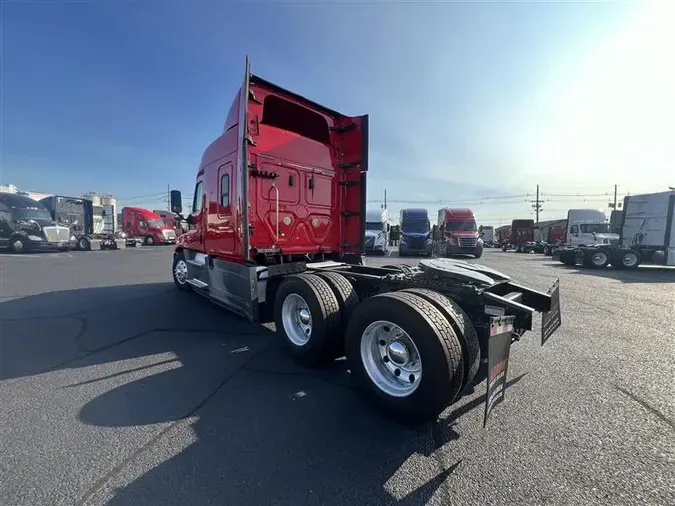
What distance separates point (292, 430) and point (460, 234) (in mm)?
21101

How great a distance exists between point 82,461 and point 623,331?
7.47 metres

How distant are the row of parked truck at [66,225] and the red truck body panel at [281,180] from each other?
9.92 m

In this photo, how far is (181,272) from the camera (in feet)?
27.1

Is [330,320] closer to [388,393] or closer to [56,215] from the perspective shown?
[388,393]

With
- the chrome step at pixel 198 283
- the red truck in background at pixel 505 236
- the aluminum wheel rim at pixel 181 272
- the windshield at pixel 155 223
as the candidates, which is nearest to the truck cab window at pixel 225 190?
the chrome step at pixel 198 283

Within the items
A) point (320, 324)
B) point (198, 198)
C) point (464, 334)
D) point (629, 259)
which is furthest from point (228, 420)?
point (629, 259)

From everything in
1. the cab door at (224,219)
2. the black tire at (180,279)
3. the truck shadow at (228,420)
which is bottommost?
the truck shadow at (228,420)

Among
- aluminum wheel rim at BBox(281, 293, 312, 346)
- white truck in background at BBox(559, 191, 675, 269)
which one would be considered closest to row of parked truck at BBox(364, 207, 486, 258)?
white truck in background at BBox(559, 191, 675, 269)

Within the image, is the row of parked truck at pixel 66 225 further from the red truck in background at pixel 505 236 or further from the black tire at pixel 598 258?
the red truck in background at pixel 505 236

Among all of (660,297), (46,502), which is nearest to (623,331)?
(660,297)

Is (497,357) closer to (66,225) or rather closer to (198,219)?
(198,219)

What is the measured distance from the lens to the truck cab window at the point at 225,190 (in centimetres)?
555

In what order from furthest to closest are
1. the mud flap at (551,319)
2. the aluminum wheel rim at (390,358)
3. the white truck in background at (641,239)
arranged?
the white truck in background at (641,239) → the mud flap at (551,319) → the aluminum wheel rim at (390,358)

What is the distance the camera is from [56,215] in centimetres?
2289
